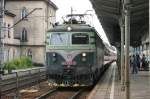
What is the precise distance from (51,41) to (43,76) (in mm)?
11324

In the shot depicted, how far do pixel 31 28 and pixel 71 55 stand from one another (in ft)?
166

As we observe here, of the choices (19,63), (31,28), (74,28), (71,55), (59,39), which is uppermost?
(31,28)

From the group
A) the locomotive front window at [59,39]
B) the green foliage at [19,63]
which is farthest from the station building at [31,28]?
the locomotive front window at [59,39]

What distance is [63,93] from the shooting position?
2348 centimetres

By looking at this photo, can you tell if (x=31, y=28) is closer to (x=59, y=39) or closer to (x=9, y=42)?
(x=9, y=42)

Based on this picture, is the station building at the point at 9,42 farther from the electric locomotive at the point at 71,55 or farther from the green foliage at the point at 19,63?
the electric locomotive at the point at 71,55

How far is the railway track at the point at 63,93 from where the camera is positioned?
69.2ft

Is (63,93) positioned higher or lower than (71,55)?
lower

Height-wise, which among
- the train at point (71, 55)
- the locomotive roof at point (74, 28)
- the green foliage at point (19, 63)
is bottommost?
the green foliage at point (19, 63)

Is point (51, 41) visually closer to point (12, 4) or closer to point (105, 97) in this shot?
point (105, 97)

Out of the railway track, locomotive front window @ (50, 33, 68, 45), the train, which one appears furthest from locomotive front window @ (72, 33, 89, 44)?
the railway track

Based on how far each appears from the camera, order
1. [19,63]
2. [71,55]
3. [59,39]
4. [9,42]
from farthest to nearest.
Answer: [9,42], [19,63], [59,39], [71,55]

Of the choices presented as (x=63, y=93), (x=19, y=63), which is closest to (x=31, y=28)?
(x=19, y=63)

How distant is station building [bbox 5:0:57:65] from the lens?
73.2 meters
